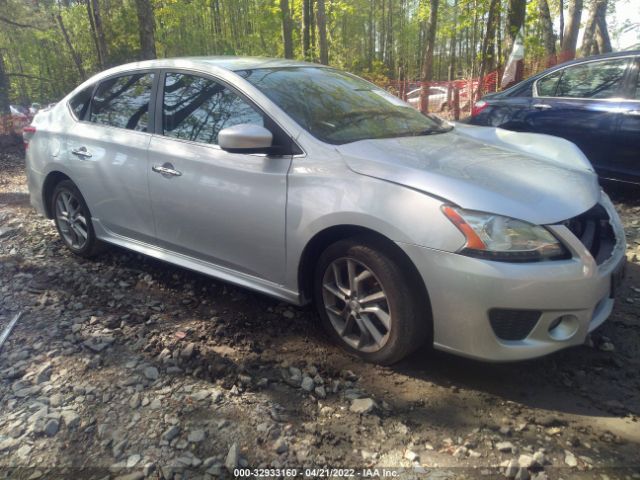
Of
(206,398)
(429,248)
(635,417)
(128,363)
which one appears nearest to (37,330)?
(128,363)

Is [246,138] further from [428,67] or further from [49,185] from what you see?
[428,67]

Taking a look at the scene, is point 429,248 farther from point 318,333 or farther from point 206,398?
point 206,398

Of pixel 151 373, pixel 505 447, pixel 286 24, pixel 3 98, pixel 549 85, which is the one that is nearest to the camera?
pixel 505 447

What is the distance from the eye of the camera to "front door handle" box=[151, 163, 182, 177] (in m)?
3.44

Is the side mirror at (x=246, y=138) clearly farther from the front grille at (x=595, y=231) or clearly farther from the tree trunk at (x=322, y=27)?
the tree trunk at (x=322, y=27)

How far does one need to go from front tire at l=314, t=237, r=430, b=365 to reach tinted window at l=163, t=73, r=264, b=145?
3.30 feet

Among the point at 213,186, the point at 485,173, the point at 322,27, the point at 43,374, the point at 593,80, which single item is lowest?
the point at 43,374

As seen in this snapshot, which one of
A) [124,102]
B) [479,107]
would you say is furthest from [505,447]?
[479,107]

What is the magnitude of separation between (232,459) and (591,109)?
535cm

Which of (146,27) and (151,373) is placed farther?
(146,27)

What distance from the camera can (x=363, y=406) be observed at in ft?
8.22

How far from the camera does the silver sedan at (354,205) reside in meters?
2.41

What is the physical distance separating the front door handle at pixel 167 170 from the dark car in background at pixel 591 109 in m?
4.38

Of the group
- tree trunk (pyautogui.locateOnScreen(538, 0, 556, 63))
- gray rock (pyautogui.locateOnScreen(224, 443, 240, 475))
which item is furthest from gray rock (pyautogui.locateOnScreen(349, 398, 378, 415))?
tree trunk (pyautogui.locateOnScreen(538, 0, 556, 63))
